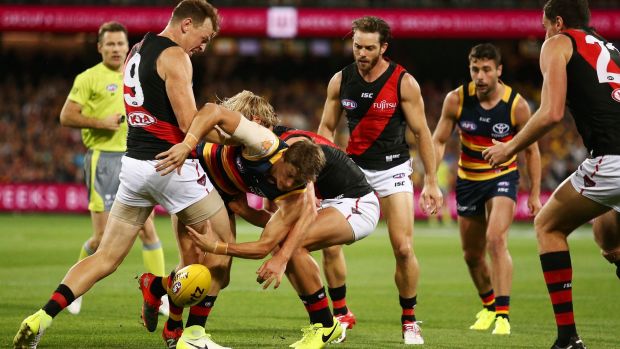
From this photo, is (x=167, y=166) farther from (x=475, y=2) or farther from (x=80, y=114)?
(x=475, y=2)

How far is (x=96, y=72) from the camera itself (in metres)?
10.4

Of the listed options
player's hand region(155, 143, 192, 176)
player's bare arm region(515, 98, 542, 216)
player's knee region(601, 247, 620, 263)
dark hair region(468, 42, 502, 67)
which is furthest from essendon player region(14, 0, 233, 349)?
player's bare arm region(515, 98, 542, 216)

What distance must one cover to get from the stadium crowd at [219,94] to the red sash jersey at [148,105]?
890 inches

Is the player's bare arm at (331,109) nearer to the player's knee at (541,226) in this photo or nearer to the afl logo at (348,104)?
the afl logo at (348,104)

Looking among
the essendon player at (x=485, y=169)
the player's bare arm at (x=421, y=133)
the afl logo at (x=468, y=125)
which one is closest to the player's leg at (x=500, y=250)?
the essendon player at (x=485, y=169)

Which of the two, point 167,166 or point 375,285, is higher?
point 167,166

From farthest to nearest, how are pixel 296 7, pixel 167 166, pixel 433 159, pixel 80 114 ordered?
pixel 296 7 < pixel 80 114 < pixel 433 159 < pixel 167 166

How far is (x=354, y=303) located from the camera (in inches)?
441

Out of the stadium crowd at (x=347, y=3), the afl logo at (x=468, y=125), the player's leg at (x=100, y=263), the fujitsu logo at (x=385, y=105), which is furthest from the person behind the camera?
the stadium crowd at (x=347, y=3)

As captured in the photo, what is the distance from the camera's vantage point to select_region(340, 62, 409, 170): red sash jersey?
8.84m

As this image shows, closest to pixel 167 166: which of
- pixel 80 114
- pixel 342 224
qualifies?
pixel 342 224

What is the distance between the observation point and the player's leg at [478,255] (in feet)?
32.2

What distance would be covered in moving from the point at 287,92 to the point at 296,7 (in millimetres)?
3917

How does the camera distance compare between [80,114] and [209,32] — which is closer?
[209,32]
